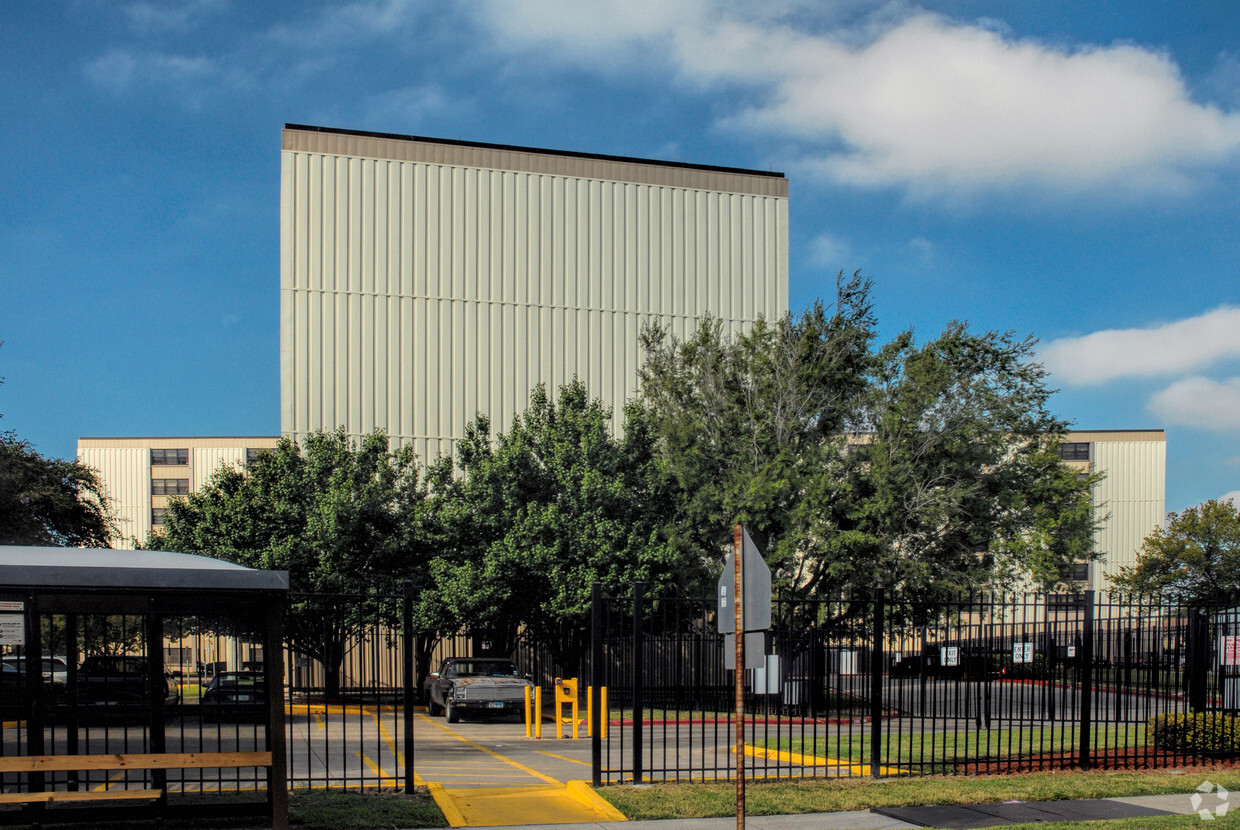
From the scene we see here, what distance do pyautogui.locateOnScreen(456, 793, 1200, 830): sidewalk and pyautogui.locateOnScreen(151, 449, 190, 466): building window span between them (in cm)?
7247

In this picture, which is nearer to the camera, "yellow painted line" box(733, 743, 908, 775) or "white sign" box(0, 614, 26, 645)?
"white sign" box(0, 614, 26, 645)

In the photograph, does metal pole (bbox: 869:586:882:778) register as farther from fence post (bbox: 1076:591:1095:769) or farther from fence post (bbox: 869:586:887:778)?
fence post (bbox: 1076:591:1095:769)

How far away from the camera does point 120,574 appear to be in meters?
9.22

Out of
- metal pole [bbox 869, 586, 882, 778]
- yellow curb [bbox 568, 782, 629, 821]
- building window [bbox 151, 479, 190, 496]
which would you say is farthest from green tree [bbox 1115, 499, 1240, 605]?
building window [bbox 151, 479, 190, 496]

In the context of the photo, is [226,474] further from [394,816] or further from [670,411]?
[394,816]

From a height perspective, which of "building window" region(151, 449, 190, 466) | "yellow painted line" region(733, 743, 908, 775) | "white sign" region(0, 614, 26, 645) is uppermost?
"building window" region(151, 449, 190, 466)

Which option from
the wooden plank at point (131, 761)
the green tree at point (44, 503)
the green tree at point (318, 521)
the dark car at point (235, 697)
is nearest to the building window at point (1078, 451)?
the green tree at point (318, 521)

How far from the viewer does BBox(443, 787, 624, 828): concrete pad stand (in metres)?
10.9

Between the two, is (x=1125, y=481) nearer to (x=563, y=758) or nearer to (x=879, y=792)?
(x=563, y=758)

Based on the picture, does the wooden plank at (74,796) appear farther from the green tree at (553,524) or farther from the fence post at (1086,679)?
the green tree at (553,524)

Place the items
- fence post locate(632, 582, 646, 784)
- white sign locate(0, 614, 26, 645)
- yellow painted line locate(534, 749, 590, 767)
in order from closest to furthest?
white sign locate(0, 614, 26, 645) → fence post locate(632, 582, 646, 784) → yellow painted line locate(534, 749, 590, 767)

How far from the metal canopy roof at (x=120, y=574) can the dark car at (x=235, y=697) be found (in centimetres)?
150

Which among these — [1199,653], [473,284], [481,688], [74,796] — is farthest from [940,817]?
[473,284]

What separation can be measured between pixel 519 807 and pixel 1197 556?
47349 mm
